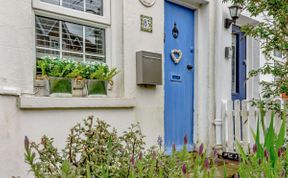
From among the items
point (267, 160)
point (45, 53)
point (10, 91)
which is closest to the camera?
point (267, 160)

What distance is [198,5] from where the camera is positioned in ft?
15.0

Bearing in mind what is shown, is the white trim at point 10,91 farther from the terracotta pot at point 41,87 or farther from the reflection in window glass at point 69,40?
the reflection in window glass at point 69,40

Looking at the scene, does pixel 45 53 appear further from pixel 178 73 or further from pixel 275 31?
pixel 275 31

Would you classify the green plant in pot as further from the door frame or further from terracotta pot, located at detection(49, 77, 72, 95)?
the door frame

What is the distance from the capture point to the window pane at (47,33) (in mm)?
2891

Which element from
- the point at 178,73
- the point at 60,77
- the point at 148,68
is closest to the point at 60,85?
the point at 60,77

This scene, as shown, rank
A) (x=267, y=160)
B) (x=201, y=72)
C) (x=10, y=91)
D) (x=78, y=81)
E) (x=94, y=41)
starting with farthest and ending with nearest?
(x=201, y=72) → (x=94, y=41) → (x=78, y=81) → (x=10, y=91) → (x=267, y=160)

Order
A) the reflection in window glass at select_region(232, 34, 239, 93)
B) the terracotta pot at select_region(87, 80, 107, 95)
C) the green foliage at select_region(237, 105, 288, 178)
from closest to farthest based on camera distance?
the green foliage at select_region(237, 105, 288, 178), the terracotta pot at select_region(87, 80, 107, 95), the reflection in window glass at select_region(232, 34, 239, 93)

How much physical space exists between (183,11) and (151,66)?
1.28m

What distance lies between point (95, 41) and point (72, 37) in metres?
0.28

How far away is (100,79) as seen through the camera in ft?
10.5

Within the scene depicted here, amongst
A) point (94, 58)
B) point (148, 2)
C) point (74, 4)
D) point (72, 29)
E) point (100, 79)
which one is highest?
point (148, 2)

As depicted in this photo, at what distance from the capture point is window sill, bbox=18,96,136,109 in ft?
8.67

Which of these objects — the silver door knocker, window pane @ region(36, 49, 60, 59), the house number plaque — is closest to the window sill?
window pane @ region(36, 49, 60, 59)
